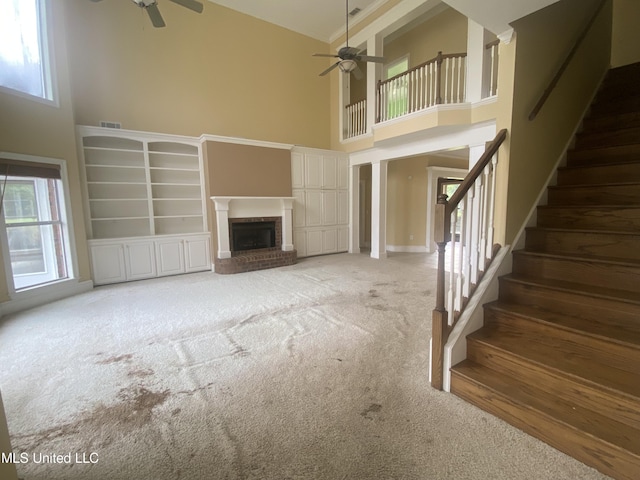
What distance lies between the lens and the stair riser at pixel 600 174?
2291 mm

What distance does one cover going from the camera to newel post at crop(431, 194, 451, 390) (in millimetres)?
1702

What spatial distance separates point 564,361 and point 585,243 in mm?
993

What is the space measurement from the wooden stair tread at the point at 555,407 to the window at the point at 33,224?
5.10 meters

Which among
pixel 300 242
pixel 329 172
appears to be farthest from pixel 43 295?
pixel 329 172

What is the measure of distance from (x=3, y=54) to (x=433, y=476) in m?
5.95

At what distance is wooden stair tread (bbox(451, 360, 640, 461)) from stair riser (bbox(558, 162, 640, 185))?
191cm

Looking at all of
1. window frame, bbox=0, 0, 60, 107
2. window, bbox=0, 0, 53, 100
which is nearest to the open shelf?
window frame, bbox=0, 0, 60, 107

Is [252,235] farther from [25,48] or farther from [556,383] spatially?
[556,383]

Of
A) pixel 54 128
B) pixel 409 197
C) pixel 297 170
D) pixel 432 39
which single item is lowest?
pixel 409 197

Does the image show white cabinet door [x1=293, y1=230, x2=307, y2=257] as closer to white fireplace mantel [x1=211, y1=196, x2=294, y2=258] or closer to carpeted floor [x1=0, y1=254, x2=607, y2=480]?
white fireplace mantel [x1=211, y1=196, x2=294, y2=258]

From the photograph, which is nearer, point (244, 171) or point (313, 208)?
point (244, 171)

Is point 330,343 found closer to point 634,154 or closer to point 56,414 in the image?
point 56,414

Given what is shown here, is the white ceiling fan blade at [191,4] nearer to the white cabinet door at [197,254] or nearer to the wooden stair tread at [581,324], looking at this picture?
the white cabinet door at [197,254]

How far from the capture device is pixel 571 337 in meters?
1.65
